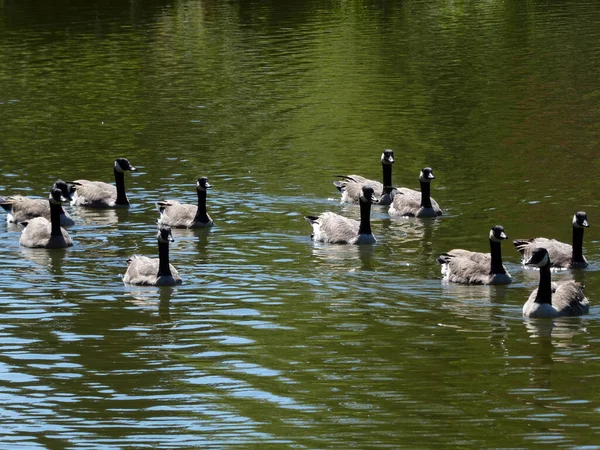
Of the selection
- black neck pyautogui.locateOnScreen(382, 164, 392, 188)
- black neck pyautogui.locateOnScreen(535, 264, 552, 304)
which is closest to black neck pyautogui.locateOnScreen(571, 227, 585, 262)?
black neck pyautogui.locateOnScreen(535, 264, 552, 304)

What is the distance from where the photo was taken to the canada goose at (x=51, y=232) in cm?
2567

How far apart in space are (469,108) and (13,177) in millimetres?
16410

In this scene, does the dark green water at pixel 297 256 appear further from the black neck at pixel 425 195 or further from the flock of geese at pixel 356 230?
the black neck at pixel 425 195

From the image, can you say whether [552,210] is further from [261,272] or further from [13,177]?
[13,177]

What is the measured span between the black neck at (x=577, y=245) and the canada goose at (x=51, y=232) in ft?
32.3

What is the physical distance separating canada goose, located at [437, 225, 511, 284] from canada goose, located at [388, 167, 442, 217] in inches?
196

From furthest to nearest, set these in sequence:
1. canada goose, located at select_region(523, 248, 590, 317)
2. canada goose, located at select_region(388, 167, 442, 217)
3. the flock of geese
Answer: canada goose, located at select_region(388, 167, 442, 217) → the flock of geese → canada goose, located at select_region(523, 248, 590, 317)

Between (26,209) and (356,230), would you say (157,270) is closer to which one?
(356,230)

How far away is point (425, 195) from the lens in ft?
92.0

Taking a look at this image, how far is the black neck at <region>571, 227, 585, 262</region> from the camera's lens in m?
22.9

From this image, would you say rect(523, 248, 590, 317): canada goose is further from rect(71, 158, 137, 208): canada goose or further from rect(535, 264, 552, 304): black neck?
rect(71, 158, 137, 208): canada goose

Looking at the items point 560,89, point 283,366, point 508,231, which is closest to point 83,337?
point 283,366

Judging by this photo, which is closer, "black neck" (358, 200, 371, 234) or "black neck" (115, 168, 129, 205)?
"black neck" (358, 200, 371, 234)

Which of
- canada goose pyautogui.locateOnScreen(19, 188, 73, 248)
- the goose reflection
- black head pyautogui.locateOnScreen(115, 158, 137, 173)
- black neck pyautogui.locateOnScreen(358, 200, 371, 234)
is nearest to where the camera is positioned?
the goose reflection
